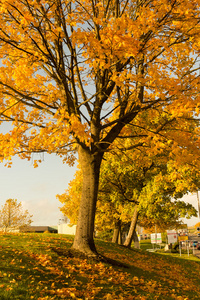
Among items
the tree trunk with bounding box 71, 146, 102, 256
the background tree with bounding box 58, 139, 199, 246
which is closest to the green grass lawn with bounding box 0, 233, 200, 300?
the tree trunk with bounding box 71, 146, 102, 256

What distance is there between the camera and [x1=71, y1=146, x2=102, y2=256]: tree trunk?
10102mm

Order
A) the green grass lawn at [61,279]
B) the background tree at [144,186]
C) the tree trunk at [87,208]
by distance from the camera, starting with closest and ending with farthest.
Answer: the green grass lawn at [61,279]
the tree trunk at [87,208]
the background tree at [144,186]

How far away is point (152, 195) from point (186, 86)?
355 inches

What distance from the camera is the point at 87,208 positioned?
33.5 ft

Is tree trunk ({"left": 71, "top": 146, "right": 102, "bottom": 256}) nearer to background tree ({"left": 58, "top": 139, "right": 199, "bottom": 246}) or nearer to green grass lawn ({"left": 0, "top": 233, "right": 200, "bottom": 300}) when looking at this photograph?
green grass lawn ({"left": 0, "top": 233, "right": 200, "bottom": 300})

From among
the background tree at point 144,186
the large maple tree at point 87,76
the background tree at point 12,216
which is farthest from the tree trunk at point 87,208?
the background tree at point 12,216

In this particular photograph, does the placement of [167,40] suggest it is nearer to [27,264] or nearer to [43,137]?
[43,137]

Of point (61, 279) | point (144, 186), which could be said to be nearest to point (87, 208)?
point (61, 279)

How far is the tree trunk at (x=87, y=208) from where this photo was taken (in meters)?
10.1

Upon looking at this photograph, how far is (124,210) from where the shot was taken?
21797mm

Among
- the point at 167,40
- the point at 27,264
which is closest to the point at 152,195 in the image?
the point at 167,40

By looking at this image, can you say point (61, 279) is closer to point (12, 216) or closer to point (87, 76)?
point (87, 76)

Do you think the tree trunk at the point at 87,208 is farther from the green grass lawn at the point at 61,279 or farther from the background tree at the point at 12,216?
the background tree at the point at 12,216

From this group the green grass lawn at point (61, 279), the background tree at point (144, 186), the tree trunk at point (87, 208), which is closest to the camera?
the green grass lawn at point (61, 279)
